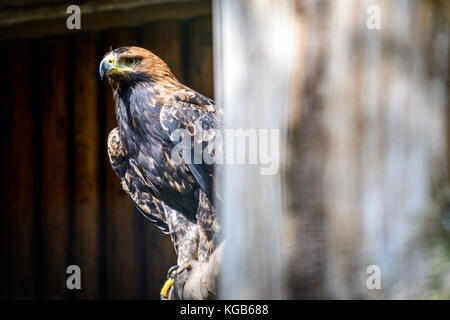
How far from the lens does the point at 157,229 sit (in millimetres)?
1753

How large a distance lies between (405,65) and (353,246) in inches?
9.9

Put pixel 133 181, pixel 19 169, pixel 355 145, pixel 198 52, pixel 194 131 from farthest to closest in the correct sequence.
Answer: pixel 19 169 < pixel 198 52 < pixel 133 181 < pixel 194 131 < pixel 355 145

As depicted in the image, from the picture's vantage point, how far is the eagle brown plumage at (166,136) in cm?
127

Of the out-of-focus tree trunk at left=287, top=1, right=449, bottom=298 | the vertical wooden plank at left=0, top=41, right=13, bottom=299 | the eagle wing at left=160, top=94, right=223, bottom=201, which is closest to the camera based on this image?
the out-of-focus tree trunk at left=287, top=1, right=449, bottom=298

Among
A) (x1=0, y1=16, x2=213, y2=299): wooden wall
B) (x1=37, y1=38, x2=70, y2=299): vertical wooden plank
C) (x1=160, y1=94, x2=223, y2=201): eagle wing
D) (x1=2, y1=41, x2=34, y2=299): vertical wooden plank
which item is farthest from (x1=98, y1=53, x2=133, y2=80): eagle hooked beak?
(x1=2, y1=41, x2=34, y2=299): vertical wooden plank

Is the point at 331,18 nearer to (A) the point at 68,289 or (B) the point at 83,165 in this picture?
(B) the point at 83,165

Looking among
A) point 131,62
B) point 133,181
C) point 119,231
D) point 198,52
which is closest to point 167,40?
point 198,52

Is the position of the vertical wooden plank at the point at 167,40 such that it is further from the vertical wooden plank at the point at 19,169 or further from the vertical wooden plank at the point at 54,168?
the vertical wooden plank at the point at 19,169

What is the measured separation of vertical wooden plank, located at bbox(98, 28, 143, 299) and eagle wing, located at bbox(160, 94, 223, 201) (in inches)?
20.9

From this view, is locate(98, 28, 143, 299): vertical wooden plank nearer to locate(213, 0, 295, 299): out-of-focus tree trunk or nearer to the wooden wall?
the wooden wall

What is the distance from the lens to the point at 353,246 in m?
0.65

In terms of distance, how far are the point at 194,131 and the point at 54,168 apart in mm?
787

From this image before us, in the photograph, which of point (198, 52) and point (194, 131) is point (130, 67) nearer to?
point (194, 131)

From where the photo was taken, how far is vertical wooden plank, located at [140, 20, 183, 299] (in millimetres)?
1729
